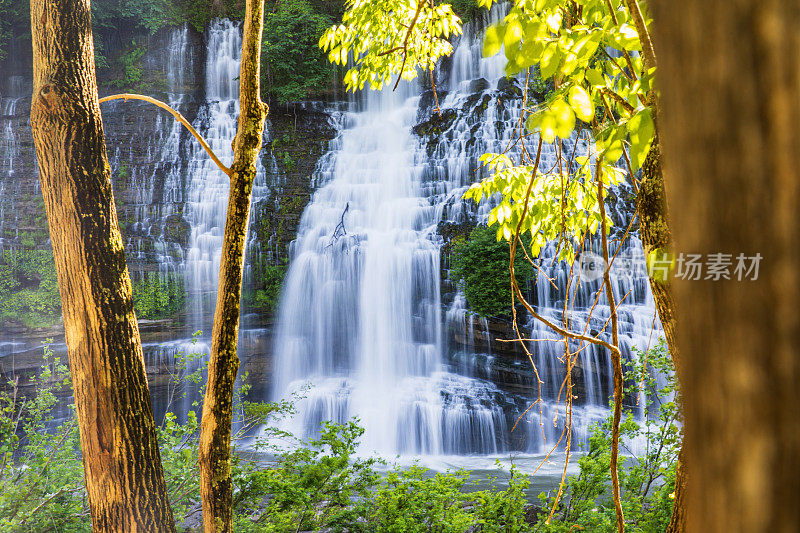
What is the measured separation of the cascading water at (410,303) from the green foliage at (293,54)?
130cm

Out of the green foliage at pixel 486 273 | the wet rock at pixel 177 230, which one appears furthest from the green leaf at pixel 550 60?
the wet rock at pixel 177 230

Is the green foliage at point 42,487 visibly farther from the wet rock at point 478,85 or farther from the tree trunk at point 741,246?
the wet rock at point 478,85

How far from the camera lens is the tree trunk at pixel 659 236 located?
1265mm

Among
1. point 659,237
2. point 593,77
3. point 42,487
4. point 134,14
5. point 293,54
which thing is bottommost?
point 42,487

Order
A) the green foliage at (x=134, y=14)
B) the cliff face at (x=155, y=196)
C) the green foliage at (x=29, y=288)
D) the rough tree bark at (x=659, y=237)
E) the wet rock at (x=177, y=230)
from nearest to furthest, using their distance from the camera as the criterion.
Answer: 1. the rough tree bark at (x=659, y=237)
2. the green foliage at (x=29, y=288)
3. the cliff face at (x=155, y=196)
4. the wet rock at (x=177, y=230)
5. the green foliage at (x=134, y=14)

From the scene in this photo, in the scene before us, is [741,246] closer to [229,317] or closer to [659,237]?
[659,237]

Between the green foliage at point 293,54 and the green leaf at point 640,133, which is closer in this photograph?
the green leaf at point 640,133

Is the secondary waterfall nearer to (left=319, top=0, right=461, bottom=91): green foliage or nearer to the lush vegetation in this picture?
the lush vegetation

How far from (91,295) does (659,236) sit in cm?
205

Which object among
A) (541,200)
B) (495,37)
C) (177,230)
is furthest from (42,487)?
(177,230)

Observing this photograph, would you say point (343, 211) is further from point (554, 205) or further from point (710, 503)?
point (710, 503)

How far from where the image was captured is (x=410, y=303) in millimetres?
10086

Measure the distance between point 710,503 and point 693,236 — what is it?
0.52ft

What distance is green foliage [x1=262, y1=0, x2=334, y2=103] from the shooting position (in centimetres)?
1260
